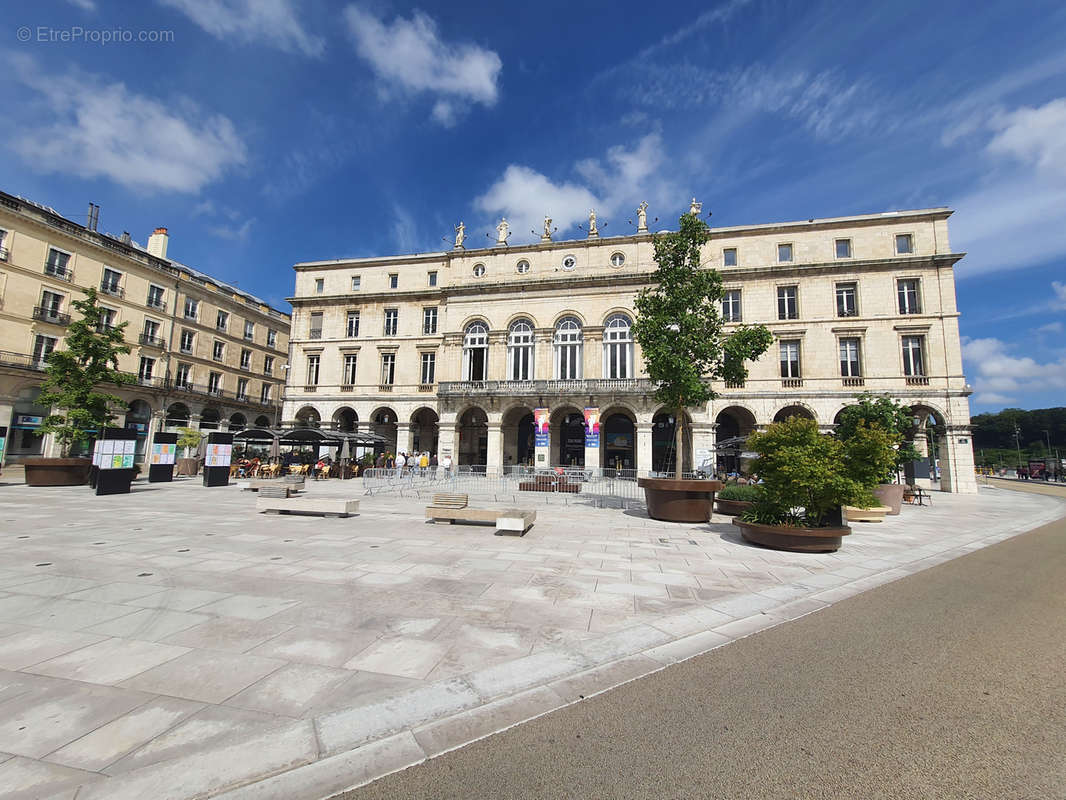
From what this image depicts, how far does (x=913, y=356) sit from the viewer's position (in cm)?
2852

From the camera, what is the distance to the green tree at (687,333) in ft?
44.1

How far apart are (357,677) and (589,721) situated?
1.85 metres

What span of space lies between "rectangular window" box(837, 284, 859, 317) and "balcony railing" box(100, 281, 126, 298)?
48703 mm

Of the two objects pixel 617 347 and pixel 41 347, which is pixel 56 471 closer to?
pixel 41 347

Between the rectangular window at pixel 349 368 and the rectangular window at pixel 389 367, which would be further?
the rectangular window at pixel 349 368

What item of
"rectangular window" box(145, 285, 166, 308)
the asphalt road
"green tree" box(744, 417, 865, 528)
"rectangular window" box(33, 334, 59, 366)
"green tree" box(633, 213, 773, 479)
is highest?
"rectangular window" box(145, 285, 166, 308)

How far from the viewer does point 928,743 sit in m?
3.03

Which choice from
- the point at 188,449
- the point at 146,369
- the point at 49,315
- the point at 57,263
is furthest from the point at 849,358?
the point at 57,263

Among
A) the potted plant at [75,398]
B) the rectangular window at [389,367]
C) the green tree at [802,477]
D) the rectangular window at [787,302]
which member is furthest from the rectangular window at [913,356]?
the potted plant at [75,398]

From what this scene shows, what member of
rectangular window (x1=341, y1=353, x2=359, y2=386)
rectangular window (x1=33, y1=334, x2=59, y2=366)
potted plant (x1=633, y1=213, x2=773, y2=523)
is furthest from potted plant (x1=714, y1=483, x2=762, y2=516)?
rectangular window (x1=33, y1=334, x2=59, y2=366)

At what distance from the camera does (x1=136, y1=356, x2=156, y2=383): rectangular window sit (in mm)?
34031

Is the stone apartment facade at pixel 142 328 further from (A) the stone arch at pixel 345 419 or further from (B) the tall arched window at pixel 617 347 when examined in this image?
(B) the tall arched window at pixel 617 347

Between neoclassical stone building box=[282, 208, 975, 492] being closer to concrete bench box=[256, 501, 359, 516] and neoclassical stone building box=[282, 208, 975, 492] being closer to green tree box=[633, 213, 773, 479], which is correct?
green tree box=[633, 213, 773, 479]

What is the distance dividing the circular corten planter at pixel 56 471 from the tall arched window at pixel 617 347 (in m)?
27.0
